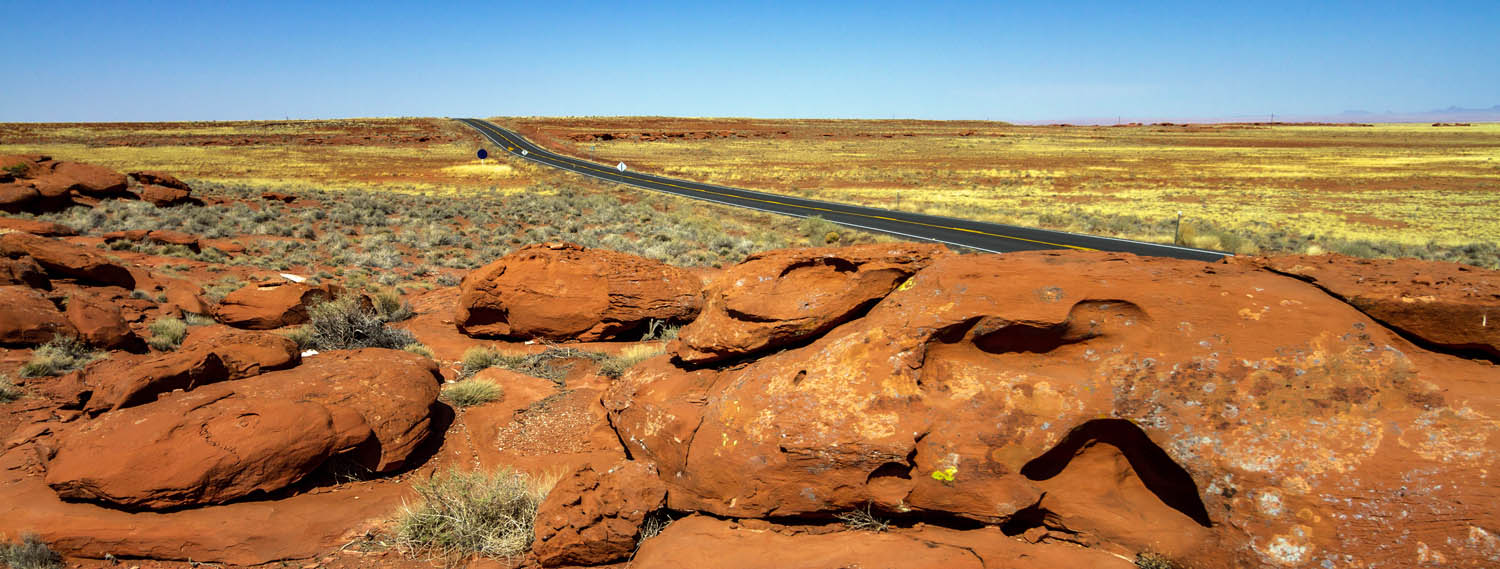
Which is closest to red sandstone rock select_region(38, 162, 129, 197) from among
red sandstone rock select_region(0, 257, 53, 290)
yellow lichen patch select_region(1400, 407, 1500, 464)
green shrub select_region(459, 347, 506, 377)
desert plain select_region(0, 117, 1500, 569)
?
desert plain select_region(0, 117, 1500, 569)

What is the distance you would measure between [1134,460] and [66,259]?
1500 centimetres

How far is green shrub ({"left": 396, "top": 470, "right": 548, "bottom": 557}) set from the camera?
5312mm

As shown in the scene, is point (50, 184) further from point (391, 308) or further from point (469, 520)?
point (469, 520)

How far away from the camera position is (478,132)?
9931 centimetres

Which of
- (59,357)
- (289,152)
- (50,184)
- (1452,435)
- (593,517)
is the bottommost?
(593,517)

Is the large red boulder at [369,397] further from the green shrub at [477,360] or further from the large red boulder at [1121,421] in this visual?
the large red boulder at [1121,421]

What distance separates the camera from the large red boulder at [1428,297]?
423 cm

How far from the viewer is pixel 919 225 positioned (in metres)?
27.3

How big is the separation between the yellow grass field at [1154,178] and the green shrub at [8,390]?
90.3ft

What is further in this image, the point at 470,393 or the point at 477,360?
the point at 477,360

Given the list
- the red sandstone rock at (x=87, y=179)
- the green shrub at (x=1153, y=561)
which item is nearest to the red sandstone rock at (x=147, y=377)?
the green shrub at (x=1153, y=561)

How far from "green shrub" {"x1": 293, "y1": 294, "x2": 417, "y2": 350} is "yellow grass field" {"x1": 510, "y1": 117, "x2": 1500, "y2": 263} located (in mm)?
24066

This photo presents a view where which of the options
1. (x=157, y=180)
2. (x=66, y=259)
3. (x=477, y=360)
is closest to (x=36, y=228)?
(x=66, y=259)

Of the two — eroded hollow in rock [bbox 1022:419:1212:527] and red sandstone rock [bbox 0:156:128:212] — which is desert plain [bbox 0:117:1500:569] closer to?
eroded hollow in rock [bbox 1022:419:1212:527]
